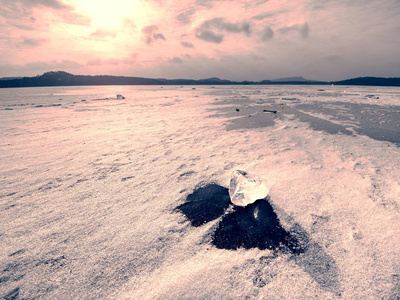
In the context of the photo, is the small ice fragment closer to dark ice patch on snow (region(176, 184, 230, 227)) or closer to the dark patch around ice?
the dark patch around ice

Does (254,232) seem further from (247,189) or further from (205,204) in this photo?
(205,204)

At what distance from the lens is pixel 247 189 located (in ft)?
8.76

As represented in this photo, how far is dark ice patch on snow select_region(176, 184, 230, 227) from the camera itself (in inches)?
99.9

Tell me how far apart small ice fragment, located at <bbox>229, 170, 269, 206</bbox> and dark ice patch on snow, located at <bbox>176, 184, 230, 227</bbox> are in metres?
0.20

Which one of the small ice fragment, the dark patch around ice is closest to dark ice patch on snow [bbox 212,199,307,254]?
the dark patch around ice

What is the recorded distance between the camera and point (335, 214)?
8.21 feet

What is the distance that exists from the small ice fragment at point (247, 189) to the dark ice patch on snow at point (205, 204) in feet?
0.66

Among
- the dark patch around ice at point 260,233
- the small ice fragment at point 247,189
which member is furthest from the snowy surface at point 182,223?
the small ice fragment at point 247,189

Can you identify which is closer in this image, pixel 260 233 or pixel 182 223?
pixel 260 233

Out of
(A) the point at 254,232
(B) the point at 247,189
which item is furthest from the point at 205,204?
(A) the point at 254,232

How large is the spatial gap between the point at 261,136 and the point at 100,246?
16.5ft

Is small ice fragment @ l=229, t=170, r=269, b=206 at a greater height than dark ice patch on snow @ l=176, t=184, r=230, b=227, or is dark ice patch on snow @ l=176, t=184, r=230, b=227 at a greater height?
small ice fragment @ l=229, t=170, r=269, b=206

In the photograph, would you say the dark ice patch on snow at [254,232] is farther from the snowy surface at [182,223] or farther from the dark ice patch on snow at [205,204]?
the dark ice patch on snow at [205,204]

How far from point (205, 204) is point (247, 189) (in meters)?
0.62
